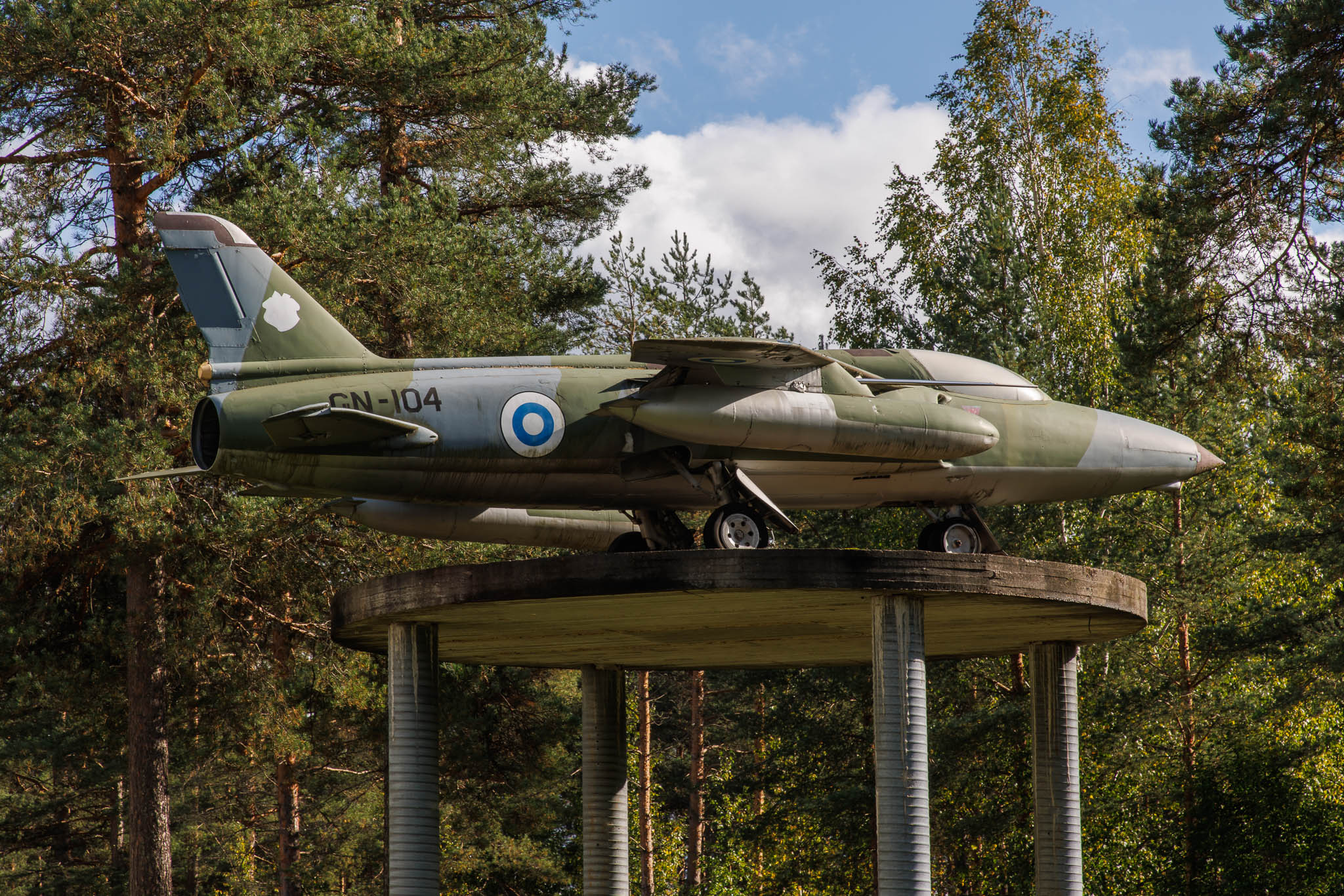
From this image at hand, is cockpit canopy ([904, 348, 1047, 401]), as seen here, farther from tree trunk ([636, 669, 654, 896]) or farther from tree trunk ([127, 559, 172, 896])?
tree trunk ([636, 669, 654, 896])

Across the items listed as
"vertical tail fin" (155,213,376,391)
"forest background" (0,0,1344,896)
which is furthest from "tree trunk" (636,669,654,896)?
"vertical tail fin" (155,213,376,391)

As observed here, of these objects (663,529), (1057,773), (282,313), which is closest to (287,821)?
(663,529)

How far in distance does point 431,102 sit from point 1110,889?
785 inches

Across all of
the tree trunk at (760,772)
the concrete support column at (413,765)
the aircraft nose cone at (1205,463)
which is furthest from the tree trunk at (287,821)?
the aircraft nose cone at (1205,463)

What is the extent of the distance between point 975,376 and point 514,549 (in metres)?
11.6

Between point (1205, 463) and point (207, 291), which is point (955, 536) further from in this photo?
point (207, 291)

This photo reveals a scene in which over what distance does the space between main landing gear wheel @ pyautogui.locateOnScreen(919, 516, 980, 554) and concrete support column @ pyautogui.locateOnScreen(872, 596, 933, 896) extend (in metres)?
3.10

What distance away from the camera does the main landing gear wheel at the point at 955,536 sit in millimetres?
14117

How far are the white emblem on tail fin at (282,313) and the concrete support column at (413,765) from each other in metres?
3.21

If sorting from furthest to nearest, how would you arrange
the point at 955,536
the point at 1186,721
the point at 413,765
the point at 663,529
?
the point at 1186,721 → the point at 955,536 → the point at 663,529 → the point at 413,765

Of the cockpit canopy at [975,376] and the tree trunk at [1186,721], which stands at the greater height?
the cockpit canopy at [975,376]

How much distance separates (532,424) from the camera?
12477mm

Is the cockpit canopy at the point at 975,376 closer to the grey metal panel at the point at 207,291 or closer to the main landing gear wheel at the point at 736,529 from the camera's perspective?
the main landing gear wheel at the point at 736,529

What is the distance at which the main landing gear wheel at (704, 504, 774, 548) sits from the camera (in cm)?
1265
